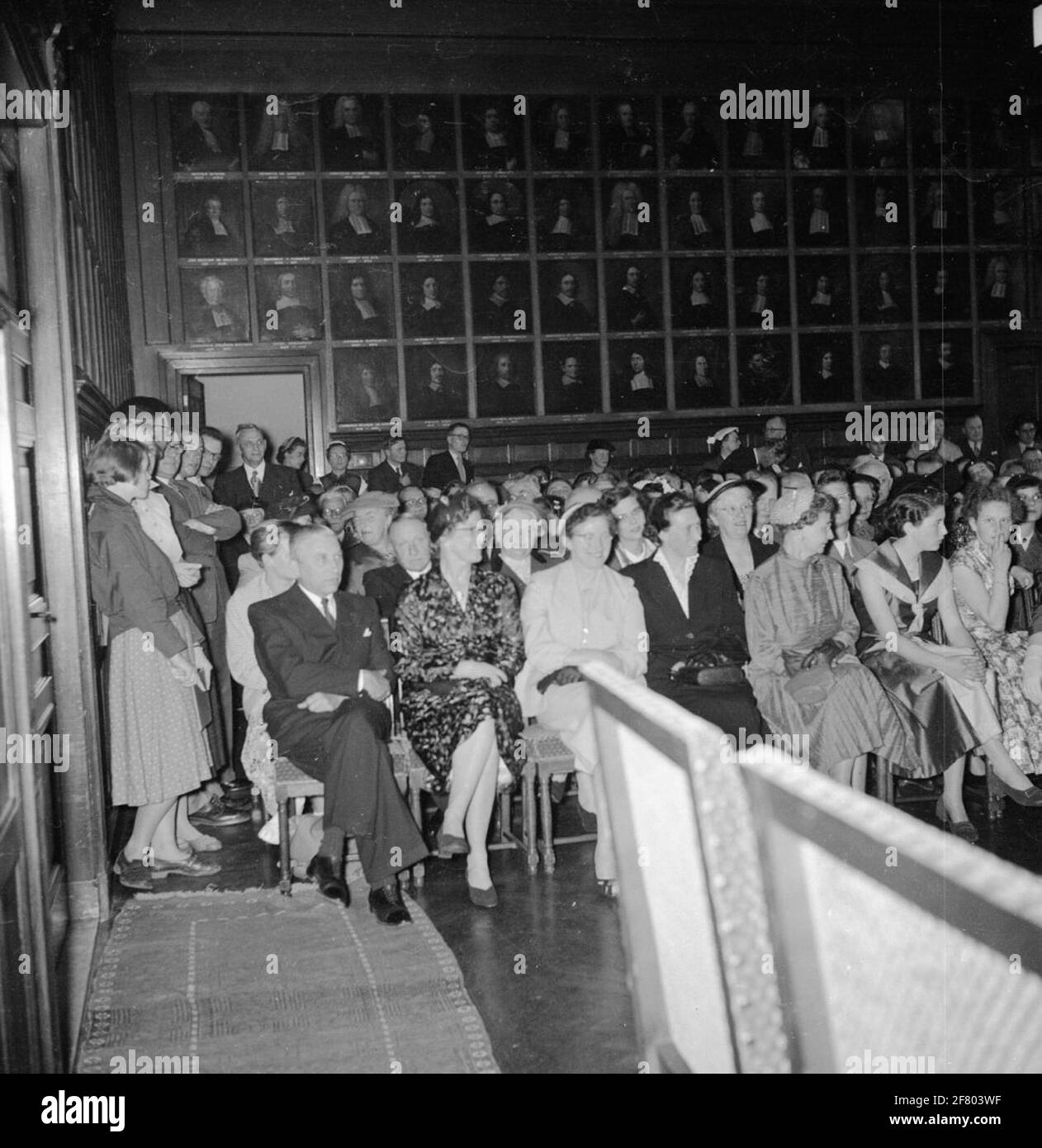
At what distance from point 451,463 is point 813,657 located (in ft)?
20.9

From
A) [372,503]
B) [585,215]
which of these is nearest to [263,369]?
[585,215]

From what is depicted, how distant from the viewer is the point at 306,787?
452 centimetres

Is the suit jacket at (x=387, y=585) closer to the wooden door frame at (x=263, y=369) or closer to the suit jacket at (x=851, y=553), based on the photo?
the suit jacket at (x=851, y=553)

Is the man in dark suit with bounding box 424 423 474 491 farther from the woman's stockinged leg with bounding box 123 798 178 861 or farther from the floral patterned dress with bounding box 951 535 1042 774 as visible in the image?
the woman's stockinged leg with bounding box 123 798 178 861

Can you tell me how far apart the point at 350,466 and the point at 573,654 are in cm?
736

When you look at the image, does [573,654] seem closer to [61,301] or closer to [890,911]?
[61,301]

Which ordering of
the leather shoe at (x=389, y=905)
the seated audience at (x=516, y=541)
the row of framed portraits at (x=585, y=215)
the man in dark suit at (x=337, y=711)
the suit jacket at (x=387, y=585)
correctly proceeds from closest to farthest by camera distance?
the leather shoe at (x=389, y=905)
the man in dark suit at (x=337, y=711)
the suit jacket at (x=387, y=585)
the seated audience at (x=516, y=541)
the row of framed portraits at (x=585, y=215)

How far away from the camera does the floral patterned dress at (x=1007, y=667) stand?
5258 millimetres

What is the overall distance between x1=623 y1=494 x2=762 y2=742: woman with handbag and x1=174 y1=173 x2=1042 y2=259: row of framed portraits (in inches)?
298

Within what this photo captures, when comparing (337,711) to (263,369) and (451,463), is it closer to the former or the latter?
(451,463)

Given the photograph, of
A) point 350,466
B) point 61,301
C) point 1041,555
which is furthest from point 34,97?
point 350,466

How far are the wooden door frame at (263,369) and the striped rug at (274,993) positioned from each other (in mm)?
7712

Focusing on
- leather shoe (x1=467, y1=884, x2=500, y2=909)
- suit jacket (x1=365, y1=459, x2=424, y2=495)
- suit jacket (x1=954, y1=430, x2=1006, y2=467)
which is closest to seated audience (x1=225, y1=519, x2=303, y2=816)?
leather shoe (x1=467, y1=884, x2=500, y2=909)

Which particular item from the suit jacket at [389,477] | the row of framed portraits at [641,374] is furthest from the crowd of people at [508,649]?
the row of framed portraits at [641,374]
